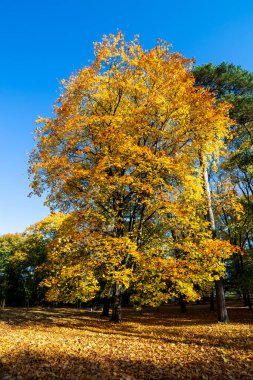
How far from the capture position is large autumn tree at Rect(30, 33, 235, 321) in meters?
12.5

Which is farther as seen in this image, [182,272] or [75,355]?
[182,272]

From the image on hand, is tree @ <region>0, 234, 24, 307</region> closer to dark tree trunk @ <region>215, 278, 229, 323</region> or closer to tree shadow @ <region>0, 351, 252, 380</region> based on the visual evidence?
dark tree trunk @ <region>215, 278, 229, 323</region>


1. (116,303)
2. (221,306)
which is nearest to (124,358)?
(116,303)

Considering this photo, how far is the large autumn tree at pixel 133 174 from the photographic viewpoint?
12.5 meters

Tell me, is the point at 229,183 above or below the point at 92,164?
above

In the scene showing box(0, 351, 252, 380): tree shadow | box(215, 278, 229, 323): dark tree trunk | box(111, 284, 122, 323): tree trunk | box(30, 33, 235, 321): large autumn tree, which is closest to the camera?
box(0, 351, 252, 380): tree shadow

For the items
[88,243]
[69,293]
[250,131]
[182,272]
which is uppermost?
[250,131]

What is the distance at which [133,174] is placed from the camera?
14.3 metres

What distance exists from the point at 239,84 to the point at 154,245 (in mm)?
12383

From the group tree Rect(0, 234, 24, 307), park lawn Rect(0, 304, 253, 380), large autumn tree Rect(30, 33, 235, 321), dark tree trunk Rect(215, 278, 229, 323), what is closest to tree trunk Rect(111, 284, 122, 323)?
large autumn tree Rect(30, 33, 235, 321)

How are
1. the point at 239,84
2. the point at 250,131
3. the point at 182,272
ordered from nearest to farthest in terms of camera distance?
1. the point at 182,272
2. the point at 239,84
3. the point at 250,131

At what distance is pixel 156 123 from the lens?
14.9m

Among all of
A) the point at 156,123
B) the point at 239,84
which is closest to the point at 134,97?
the point at 156,123

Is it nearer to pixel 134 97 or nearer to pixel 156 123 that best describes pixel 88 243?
pixel 156 123
